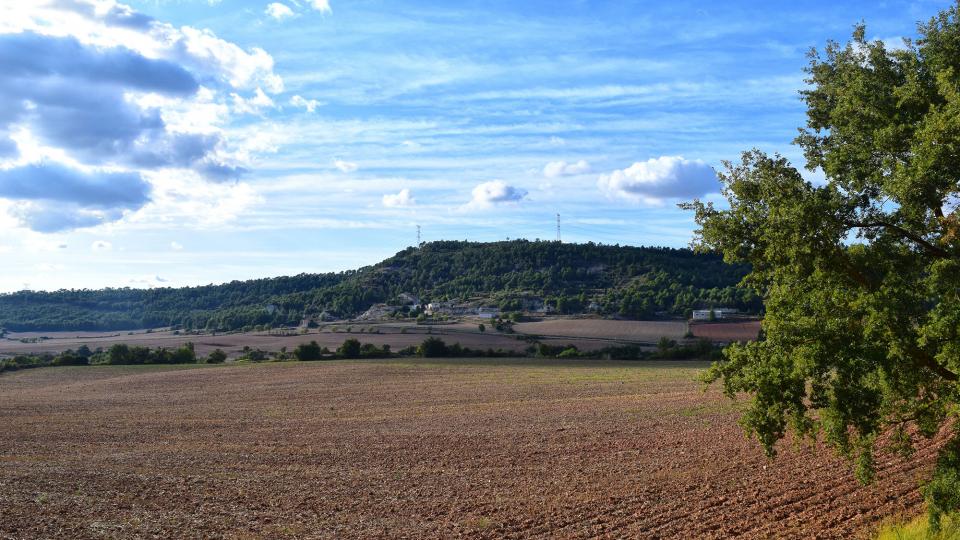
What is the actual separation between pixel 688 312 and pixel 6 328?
133m

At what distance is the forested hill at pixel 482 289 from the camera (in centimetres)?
14588

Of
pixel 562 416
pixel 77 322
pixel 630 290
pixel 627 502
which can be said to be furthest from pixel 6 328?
pixel 627 502

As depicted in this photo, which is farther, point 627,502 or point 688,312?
point 688,312

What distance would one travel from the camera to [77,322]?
172m

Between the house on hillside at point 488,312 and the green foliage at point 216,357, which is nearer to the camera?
the green foliage at point 216,357

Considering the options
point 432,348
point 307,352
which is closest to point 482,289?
point 432,348

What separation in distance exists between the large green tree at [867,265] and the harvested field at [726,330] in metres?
68.1

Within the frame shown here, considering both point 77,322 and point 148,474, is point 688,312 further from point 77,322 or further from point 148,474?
point 77,322

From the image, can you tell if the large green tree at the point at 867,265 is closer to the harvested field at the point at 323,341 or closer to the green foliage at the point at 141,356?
the harvested field at the point at 323,341

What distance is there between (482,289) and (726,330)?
85.9 meters

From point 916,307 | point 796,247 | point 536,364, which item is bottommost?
point 536,364

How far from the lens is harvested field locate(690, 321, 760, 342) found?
86438 millimetres

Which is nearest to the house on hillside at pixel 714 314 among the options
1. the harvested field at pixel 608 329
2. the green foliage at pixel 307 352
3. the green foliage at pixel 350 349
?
the harvested field at pixel 608 329

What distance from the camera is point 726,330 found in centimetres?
9406
